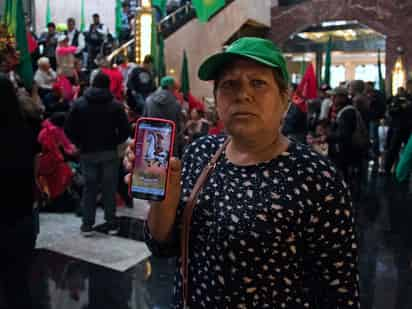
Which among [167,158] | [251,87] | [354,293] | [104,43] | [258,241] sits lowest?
[354,293]

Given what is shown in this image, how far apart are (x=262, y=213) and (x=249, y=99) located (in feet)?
1.05

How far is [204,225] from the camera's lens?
147 cm

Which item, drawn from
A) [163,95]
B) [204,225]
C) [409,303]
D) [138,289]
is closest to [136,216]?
[163,95]

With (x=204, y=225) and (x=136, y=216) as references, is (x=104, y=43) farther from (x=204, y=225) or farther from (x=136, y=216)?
(x=204, y=225)

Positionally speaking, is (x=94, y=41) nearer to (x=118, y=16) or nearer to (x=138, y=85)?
(x=118, y=16)

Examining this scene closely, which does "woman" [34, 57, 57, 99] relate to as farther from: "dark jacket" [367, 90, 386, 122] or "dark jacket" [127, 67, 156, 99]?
"dark jacket" [367, 90, 386, 122]

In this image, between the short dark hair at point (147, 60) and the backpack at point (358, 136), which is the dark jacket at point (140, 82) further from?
the backpack at point (358, 136)

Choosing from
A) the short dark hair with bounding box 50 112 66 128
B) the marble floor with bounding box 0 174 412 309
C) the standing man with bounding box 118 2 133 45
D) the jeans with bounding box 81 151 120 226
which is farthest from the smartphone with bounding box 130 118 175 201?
the standing man with bounding box 118 2 133 45

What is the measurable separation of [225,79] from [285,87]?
7.4 inches

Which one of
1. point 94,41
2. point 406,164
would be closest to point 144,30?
point 94,41

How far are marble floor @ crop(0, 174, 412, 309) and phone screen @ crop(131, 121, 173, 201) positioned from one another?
2697 mm

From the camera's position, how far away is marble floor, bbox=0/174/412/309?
4.02 m

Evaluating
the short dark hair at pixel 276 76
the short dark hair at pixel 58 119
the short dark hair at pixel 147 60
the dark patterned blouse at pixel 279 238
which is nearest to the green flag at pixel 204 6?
the short dark hair at pixel 147 60

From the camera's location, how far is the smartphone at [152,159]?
4.55 feet
